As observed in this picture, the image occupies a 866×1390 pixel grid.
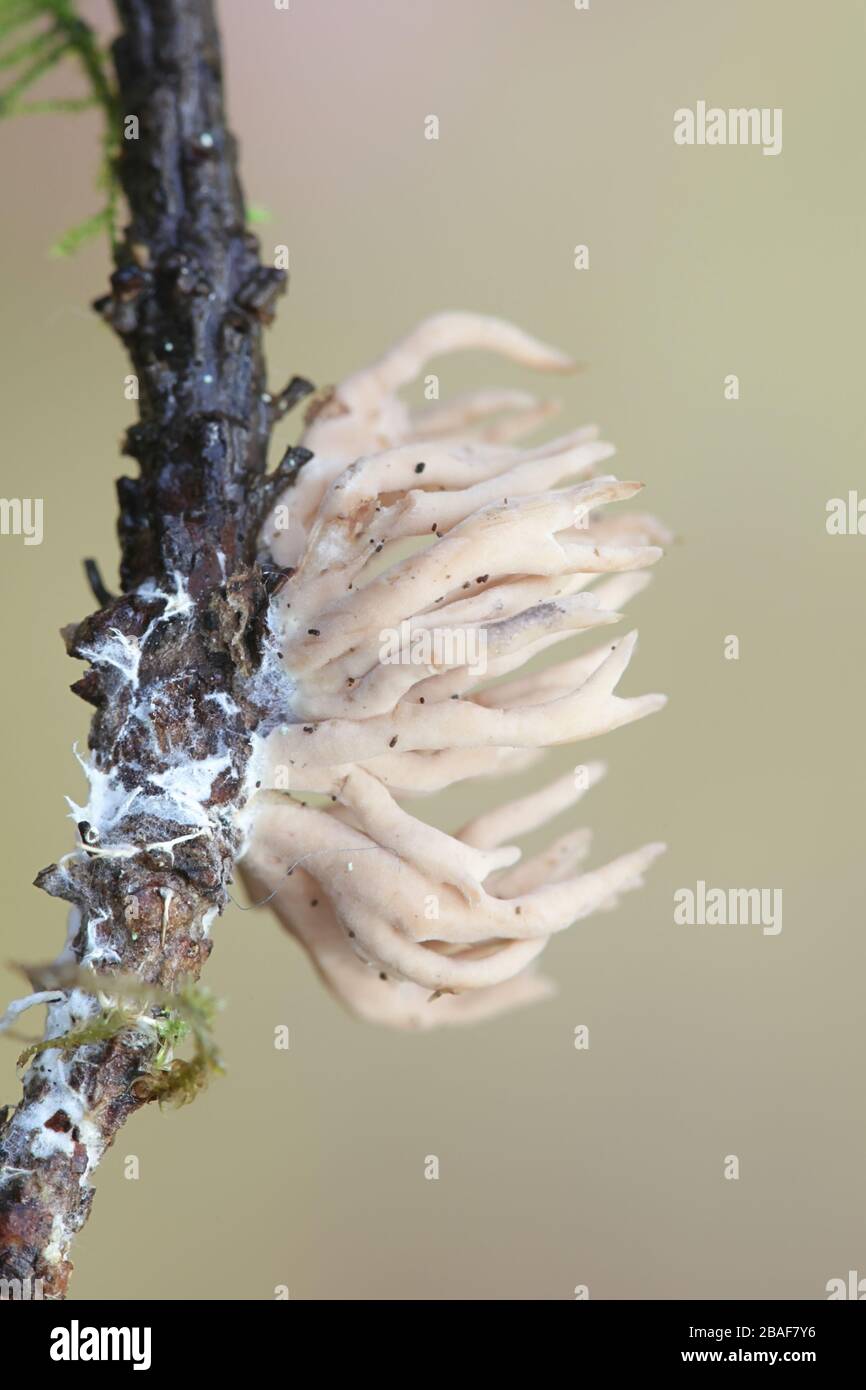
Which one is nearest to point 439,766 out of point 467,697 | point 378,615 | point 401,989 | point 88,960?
point 467,697

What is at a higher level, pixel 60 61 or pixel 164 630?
pixel 60 61

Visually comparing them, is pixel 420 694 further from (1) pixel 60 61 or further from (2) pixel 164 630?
(1) pixel 60 61

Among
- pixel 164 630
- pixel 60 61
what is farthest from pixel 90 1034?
pixel 60 61

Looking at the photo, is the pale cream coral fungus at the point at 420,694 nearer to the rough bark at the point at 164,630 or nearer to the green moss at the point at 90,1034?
the rough bark at the point at 164,630

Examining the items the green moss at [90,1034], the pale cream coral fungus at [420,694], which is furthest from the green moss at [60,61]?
the green moss at [90,1034]

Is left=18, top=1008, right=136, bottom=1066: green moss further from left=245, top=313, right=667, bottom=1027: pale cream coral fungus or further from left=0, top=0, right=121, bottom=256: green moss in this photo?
left=0, top=0, right=121, bottom=256: green moss

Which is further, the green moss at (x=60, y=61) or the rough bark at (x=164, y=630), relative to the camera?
the green moss at (x=60, y=61)
